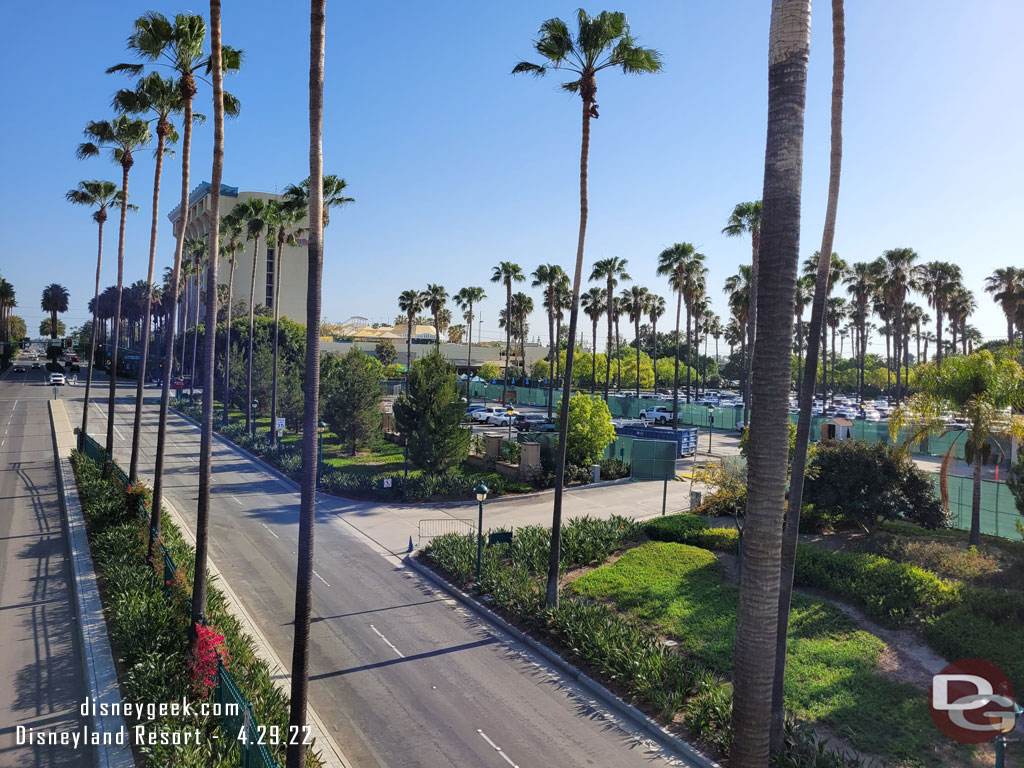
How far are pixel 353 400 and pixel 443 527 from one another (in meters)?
16.1

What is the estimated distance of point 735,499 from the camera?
76.0ft

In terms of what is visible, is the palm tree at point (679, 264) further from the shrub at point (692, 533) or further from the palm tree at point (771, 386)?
the palm tree at point (771, 386)

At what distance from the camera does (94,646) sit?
14.2m

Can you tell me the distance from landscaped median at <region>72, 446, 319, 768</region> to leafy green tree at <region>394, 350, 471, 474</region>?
506 inches

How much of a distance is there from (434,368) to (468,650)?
59.3 feet

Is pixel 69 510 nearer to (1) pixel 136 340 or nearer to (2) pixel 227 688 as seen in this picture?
(2) pixel 227 688

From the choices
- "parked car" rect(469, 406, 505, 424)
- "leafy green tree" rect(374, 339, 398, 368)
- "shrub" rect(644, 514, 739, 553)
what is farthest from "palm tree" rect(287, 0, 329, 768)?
"leafy green tree" rect(374, 339, 398, 368)

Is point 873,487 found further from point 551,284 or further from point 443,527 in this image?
point 551,284

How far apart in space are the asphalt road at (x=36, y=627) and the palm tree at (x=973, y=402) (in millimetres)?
23067

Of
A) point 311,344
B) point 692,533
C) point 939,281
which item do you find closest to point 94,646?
point 311,344

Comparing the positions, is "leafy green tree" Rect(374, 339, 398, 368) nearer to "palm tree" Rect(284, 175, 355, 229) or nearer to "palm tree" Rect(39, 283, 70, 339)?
"palm tree" Rect(284, 175, 355, 229)

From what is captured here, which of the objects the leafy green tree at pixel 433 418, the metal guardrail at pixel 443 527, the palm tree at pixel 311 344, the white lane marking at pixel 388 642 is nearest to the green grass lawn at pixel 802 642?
the white lane marking at pixel 388 642

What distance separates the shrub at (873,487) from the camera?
23172 mm

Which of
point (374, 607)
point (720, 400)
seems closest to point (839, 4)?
point (374, 607)
